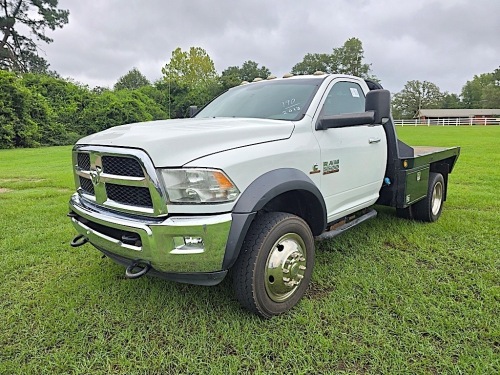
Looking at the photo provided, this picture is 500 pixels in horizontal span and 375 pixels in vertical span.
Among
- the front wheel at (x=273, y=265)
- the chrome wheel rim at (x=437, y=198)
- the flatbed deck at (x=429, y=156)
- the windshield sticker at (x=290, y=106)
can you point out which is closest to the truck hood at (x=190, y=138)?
the windshield sticker at (x=290, y=106)

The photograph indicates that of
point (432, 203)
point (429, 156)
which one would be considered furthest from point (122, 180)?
point (432, 203)

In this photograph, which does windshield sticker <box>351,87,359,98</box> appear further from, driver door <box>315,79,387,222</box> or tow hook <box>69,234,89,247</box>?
tow hook <box>69,234,89,247</box>

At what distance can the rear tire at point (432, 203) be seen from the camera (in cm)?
456

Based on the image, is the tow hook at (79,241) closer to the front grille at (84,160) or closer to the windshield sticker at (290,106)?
the front grille at (84,160)

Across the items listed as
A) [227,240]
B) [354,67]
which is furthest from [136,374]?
[354,67]

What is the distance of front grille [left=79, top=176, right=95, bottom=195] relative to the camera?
2.69 metres

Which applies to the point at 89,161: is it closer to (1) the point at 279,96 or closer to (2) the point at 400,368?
(1) the point at 279,96

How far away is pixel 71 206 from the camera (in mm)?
2877

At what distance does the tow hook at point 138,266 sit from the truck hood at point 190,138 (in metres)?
0.64

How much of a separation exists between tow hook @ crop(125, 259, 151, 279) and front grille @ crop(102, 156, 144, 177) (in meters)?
0.55

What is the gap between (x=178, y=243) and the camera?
2150 millimetres

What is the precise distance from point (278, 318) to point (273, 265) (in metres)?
0.39

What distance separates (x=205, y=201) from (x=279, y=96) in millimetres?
1618

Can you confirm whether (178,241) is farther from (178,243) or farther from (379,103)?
(379,103)
